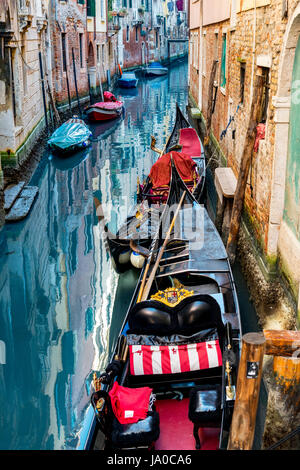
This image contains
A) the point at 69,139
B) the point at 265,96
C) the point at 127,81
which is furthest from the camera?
the point at 127,81

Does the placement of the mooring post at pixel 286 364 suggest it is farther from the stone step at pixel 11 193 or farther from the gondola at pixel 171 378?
the stone step at pixel 11 193

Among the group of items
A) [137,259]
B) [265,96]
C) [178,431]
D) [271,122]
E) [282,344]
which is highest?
[265,96]

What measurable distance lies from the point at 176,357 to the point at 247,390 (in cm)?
102

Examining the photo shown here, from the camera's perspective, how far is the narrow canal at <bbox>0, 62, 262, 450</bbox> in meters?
4.12

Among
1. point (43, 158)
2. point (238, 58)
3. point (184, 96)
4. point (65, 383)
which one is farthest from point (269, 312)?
point (184, 96)

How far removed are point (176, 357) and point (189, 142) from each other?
680 cm

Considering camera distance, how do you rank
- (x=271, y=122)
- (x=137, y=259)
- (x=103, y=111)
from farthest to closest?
(x=103, y=111) → (x=137, y=259) → (x=271, y=122)

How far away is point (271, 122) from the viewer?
16.3 ft

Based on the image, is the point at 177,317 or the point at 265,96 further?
the point at 265,96

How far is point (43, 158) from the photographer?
39.0ft

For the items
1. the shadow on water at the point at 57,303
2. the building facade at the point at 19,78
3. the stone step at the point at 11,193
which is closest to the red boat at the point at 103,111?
the building facade at the point at 19,78

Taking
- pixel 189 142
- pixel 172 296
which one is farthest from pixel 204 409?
pixel 189 142

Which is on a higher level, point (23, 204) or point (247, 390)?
point (247, 390)

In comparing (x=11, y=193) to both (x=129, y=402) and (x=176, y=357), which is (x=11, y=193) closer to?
(x=176, y=357)
